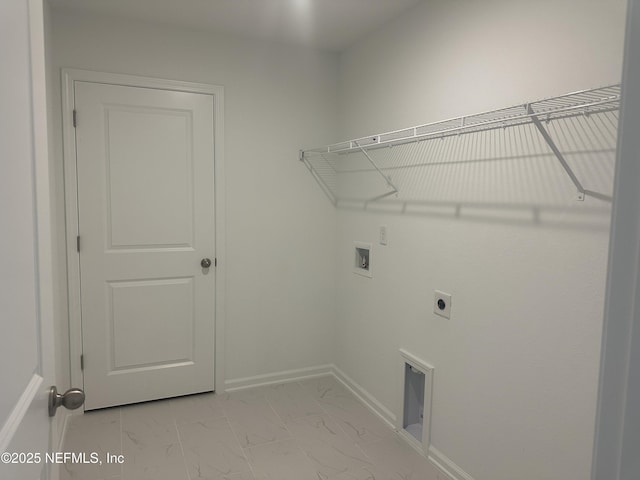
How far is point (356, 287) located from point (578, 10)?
6.73 feet

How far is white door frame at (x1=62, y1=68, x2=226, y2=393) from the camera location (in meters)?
2.57

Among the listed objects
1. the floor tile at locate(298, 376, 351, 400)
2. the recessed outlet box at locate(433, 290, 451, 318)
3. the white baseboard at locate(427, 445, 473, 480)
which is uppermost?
the recessed outlet box at locate(433, 290, 451, 318)

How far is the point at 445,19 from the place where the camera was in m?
2.18

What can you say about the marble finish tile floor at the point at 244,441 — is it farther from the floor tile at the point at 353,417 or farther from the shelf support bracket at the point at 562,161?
the shelf support bracket at the point at 562,161

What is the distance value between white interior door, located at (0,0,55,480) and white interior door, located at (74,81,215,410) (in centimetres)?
188

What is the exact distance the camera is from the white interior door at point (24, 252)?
26.0 inches

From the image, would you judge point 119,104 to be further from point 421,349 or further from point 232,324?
point 421,349

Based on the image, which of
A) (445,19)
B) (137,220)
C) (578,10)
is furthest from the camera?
(137,220)

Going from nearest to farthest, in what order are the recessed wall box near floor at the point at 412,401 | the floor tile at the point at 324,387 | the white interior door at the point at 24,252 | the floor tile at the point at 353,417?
the white interior door at the point at 24,252, the recessed wall box near floor at the point at 412,401, the floor tile at the point at 353,417, the floor tile at the point at 324,387

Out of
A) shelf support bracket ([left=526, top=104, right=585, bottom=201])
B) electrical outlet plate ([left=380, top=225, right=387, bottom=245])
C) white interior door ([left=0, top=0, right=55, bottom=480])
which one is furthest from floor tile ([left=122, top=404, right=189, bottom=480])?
shelf support bracket ([left=526, top=104, right=585, bottom=201])

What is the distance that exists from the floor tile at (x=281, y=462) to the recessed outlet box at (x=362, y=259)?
116 cm

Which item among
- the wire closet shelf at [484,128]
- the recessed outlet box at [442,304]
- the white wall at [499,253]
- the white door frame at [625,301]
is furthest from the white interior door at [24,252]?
the recessed outlet box at [442,304]

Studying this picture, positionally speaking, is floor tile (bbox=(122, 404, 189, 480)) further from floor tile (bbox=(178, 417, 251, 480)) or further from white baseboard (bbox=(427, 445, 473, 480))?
white baseboard (bbox=(427, 445, 473, 480))

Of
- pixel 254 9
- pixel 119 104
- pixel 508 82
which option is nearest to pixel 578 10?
pixel 508 82
